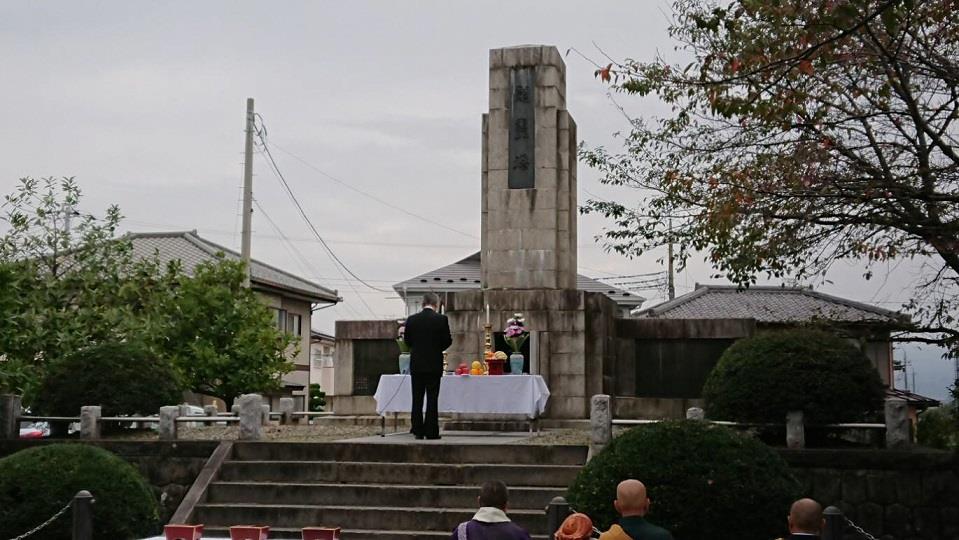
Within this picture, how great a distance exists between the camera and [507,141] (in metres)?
20.3

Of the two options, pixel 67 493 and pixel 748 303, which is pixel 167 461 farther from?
pixel 748 303

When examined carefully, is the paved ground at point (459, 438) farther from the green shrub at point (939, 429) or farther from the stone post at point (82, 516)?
the green shrub at point (939, 429)

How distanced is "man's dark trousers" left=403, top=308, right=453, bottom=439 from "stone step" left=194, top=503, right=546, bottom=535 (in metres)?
2.36

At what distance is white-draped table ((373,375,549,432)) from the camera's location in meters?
16.4

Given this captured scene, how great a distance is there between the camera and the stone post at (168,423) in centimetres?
1488

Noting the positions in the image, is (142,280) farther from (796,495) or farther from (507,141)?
(796,495)

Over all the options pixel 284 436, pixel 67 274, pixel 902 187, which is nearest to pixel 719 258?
pixel 902 187

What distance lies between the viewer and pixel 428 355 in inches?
587

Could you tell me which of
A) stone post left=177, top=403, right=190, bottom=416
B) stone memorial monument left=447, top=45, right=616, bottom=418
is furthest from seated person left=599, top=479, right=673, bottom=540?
stone memorial monument left=447, top=45, right=616, bottom=418

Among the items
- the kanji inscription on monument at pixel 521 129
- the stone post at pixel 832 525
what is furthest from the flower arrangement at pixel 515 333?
the stone post at pixel 832 525

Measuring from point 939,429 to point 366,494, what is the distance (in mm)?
6981

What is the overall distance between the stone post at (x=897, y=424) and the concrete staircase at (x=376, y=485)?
3.41m

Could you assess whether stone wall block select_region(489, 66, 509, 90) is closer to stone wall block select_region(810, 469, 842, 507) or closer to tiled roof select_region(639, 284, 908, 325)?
stone wall block select_region(810, 469, 842, 507)

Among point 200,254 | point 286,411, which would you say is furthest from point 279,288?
point 286,411
